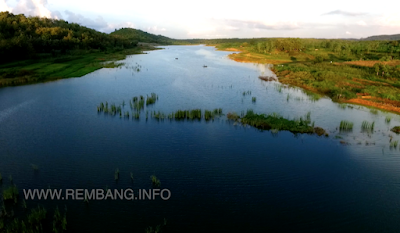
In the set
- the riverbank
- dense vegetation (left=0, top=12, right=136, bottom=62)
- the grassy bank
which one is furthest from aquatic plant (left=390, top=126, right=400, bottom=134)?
dense vegetation (left=0, top=12, right=136, bottom=62)


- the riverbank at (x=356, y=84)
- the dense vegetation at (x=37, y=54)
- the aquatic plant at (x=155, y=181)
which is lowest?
the aquatic plant at (x=155, y=181)

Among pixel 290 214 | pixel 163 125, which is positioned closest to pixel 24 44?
pixel 163 125

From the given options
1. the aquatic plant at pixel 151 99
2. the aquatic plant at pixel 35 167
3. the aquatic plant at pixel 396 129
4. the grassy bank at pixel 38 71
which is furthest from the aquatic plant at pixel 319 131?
the grassy bank at pixel 38 71

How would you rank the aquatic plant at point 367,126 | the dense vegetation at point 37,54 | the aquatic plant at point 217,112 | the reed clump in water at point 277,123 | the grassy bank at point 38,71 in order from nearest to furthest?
the reed clump in water at point 277,123 → the aquatic plant at point 367,126 → the aquatic plant at point 217,112 → the grassy bank at point 38,71 → the dense vegetation at point 37,54

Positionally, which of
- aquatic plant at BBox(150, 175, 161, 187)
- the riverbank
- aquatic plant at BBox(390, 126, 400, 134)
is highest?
the riverbank

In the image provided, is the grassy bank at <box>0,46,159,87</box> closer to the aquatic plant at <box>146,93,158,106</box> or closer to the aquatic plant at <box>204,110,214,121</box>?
the aquatic plant at <box>146,93,158,106</box>

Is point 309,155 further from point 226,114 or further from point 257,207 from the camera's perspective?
point 226,114

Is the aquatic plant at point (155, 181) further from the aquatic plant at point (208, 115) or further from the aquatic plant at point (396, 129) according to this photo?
the aquatic plant at point (396, 129)

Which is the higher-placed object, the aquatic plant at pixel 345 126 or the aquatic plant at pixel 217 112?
the aquatic plant at pixel 217 112

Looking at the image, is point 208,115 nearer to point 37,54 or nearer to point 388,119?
point 388,119
